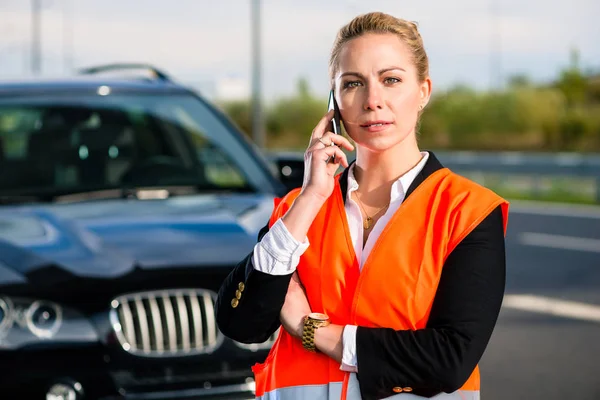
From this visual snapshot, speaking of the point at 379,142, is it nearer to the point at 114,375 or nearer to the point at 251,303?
the point at 251,303

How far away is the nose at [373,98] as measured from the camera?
2.68 m

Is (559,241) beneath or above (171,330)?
beneath

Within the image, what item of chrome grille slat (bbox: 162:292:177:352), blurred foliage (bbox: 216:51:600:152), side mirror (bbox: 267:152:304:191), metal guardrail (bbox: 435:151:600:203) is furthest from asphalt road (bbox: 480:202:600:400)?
blurred foliage (bbox: 216:51:600:152)

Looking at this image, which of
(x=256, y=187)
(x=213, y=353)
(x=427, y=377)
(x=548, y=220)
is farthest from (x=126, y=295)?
(x=548, y=220)

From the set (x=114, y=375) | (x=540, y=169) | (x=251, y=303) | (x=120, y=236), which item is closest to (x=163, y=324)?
(x=114, y=375)

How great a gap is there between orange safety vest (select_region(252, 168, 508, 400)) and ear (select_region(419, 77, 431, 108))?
0.63 ft

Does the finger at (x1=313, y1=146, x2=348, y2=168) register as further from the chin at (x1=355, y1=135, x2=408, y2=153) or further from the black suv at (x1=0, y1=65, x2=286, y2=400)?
the black suv at (x1=0, y1=65, x2=286, y2=400)

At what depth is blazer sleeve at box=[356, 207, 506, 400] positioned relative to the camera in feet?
8.51

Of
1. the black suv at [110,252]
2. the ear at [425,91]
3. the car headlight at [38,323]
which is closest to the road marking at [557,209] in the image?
the black suv at [110,252]

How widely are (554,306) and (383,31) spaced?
27.0ft

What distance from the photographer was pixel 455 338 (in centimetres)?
261

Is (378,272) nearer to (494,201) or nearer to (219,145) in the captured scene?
(494,201)

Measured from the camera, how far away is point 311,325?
8.73 ft

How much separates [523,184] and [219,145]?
25.0 metres
